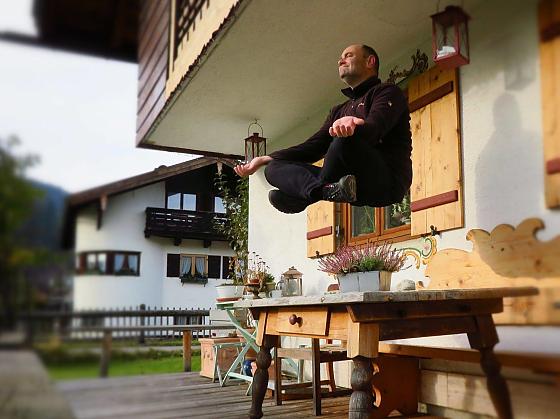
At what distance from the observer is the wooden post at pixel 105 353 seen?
11.5 inches

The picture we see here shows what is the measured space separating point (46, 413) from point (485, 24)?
1.16 metres

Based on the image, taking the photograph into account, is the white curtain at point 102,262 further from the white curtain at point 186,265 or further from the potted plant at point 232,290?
the potted plant at point 232,290

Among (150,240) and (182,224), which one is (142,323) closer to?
(150,240)

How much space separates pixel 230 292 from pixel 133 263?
12.7ft

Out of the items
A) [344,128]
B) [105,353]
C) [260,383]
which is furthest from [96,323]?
[260,383]

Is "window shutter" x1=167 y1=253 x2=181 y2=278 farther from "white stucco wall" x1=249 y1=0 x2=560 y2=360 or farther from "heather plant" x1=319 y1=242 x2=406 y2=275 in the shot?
"heather plant" x1=319 y1=242 x2=406 y2=275

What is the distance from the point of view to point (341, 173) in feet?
3.96

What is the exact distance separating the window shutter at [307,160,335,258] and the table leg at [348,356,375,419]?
2.11m

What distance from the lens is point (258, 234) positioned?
4.95m

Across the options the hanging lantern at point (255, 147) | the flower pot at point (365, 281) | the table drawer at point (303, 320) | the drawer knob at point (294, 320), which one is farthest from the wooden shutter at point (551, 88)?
the hanging lantern at point (255, 147)

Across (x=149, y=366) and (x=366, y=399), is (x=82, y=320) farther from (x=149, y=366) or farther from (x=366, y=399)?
(x=366, y=399)

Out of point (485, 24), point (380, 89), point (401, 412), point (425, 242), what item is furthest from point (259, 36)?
point (401, 412)

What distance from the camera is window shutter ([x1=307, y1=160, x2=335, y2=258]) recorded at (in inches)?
145

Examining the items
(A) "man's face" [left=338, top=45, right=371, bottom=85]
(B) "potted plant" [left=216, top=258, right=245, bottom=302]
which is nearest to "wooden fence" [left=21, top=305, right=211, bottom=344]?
(A) "man's face" [left=338, top=45, right=371, bottom=85]
